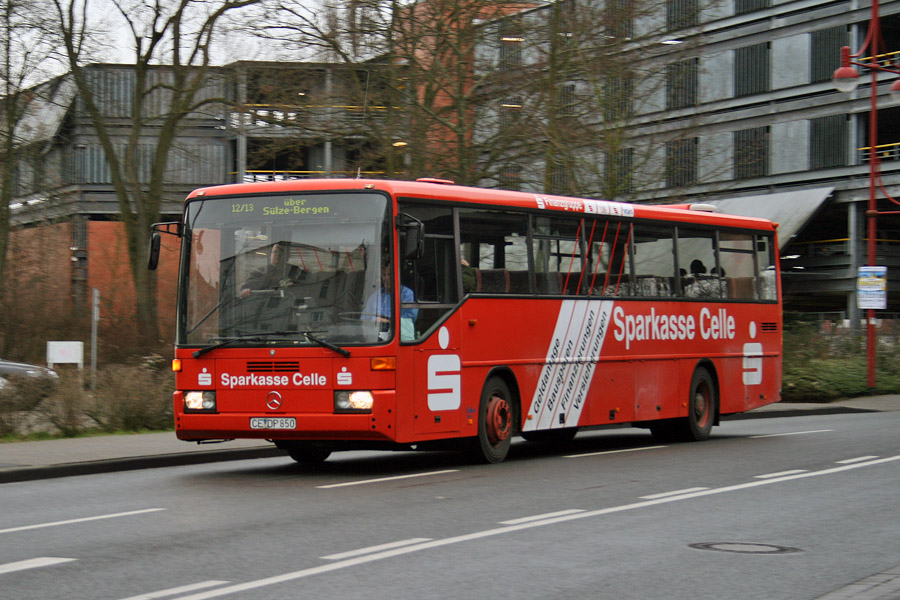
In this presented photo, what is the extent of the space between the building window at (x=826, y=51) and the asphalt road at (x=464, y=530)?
128 ft

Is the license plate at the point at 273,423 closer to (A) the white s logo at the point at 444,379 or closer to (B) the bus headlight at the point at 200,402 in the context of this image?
(B) the bus headlight at the point at 200,402

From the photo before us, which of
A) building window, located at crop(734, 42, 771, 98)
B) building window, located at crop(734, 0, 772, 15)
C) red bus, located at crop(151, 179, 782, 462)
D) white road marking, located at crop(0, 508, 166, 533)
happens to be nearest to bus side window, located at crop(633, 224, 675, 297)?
red bus, located at crop(151, 179, 782, 462)

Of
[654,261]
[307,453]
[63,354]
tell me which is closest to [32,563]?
[307,453]

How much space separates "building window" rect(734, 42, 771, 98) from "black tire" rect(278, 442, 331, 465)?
42.5 metres

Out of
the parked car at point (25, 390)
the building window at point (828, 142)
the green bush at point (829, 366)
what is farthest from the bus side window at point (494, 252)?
the building window at point (828, 142)

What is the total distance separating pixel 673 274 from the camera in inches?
738

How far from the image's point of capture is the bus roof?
13672 millimetres

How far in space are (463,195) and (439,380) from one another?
2.32m

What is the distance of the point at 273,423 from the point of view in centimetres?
1333

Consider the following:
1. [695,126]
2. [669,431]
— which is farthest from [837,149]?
[669,431]

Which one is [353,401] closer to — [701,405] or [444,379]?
[444,379]

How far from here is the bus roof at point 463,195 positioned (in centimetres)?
1367

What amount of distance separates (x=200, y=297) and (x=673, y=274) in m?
7.79

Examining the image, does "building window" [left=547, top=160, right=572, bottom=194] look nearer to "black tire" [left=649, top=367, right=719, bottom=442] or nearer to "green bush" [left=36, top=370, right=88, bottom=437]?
"black tire" [left=649, top=367, right=719, bottom=442]
